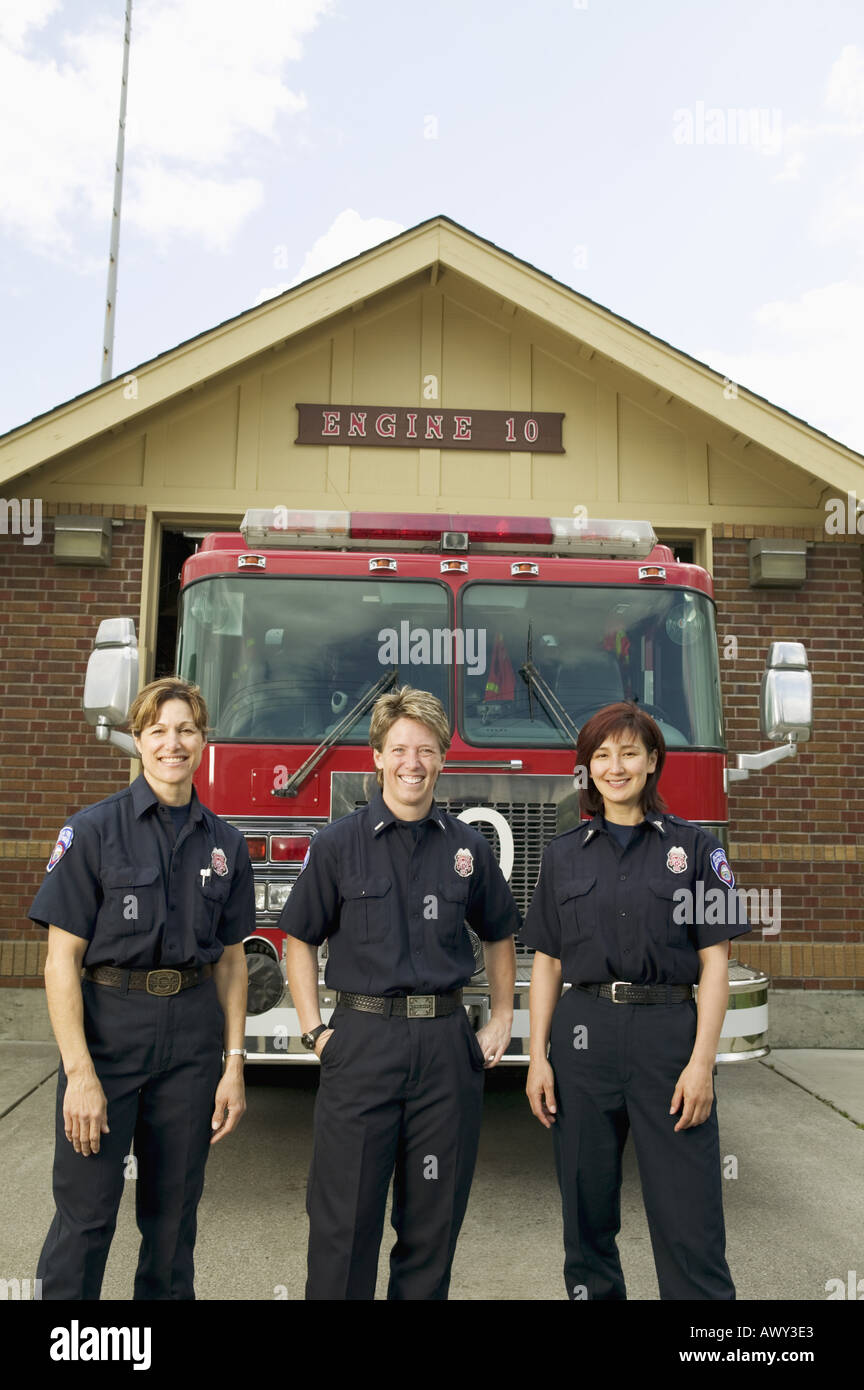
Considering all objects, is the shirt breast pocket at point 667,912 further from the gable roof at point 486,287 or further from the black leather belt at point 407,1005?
the gable roof at point 486,287

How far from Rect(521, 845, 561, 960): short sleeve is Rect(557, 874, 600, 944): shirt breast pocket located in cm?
3

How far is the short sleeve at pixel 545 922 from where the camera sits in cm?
269

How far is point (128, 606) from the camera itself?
7.06 meters

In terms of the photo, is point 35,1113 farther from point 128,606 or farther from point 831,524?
point 831,524

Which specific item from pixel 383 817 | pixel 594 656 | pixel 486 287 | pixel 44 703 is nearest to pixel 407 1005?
pixel 383 817

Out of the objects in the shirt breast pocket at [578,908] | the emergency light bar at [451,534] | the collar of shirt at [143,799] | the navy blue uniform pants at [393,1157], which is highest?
the emergency light bar at [451,534]

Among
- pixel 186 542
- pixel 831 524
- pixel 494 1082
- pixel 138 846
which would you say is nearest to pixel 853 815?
pixel 831 524

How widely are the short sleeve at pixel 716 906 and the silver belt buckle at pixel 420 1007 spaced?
68 cm

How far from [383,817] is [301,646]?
1.69m

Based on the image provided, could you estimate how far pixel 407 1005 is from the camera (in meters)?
2.44

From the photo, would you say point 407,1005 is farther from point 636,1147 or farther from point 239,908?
point 636,1147

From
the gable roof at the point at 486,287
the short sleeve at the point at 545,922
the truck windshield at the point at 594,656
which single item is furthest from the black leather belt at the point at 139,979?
the gable roof at the point at 486,287
